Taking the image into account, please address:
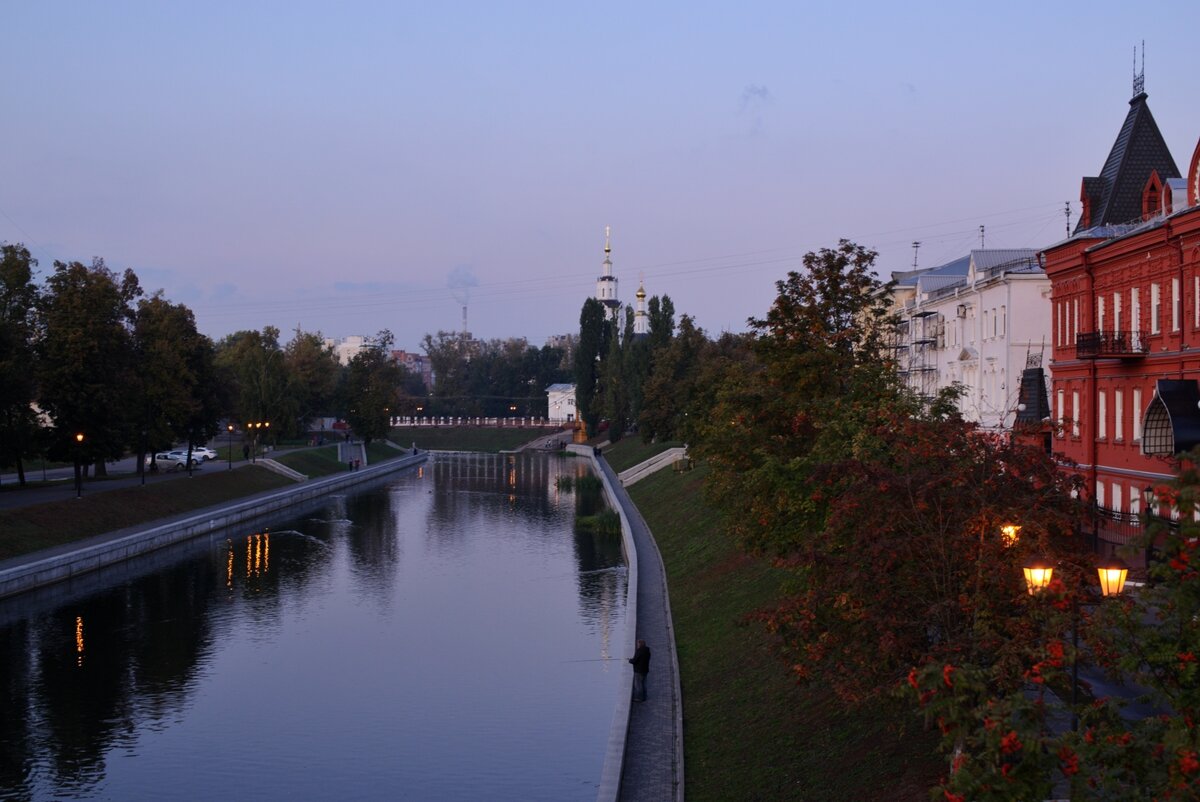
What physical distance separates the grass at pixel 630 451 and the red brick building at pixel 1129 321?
117 feet

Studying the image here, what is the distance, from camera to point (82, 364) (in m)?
43.6

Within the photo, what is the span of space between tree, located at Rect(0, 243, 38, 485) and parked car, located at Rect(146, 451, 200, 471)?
51.5 feet

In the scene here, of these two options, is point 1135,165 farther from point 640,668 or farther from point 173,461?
point 173,461

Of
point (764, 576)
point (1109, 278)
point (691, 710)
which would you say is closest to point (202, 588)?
point (764, 576)

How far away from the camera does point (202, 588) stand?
35.2 meters

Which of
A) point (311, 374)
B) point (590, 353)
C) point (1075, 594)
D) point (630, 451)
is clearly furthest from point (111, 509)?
point (590, 353)

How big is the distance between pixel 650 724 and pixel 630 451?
6538 centimetres

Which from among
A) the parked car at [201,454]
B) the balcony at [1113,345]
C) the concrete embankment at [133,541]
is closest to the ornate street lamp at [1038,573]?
the balcony at [1113,345]

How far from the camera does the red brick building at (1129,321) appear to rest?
24953 millimetres

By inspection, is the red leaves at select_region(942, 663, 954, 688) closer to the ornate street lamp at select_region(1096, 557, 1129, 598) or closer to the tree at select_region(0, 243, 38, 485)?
the ornate street lamp at select_region(1096, 557, 1129, 598)

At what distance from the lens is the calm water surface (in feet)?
60.3

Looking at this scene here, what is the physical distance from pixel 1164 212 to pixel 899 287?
27.6 metres

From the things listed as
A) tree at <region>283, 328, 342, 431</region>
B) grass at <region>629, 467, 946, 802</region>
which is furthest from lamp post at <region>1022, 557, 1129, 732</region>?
tree at <region>283, 328, 342, 431</region>

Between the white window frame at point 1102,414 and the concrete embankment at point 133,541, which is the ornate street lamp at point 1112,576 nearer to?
the white window frame at point 1102,414
